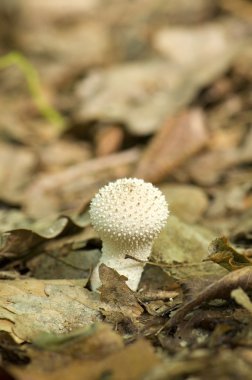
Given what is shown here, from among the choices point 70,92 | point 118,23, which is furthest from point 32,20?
point 70,92

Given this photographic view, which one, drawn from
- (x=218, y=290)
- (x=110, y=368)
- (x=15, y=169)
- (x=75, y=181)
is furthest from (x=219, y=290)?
(x=15, y=169)

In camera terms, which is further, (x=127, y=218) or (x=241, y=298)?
(x=127, y=218)

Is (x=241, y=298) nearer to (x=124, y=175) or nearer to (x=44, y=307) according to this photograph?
(x=44, y=307)

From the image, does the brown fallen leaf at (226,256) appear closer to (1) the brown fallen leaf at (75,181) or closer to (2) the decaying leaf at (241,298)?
(2) the decaying leaf at (241,298)

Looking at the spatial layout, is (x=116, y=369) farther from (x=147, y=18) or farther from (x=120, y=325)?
(x=147, y=18)

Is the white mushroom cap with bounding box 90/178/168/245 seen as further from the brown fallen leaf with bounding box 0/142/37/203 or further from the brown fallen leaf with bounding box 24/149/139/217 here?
the brown fallen leaf with bounding box 0/142/37/203

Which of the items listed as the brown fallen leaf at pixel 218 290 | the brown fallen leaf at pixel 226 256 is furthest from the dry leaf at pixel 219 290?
the brown fallen leaf at pixel 226 256

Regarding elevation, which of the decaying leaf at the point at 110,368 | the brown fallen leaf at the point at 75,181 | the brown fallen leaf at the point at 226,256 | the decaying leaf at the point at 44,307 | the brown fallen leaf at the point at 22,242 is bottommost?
the brown fallen leaf at the point at 75,181

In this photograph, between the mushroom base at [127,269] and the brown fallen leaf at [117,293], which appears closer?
the brown fallen leaf at [117,293]
